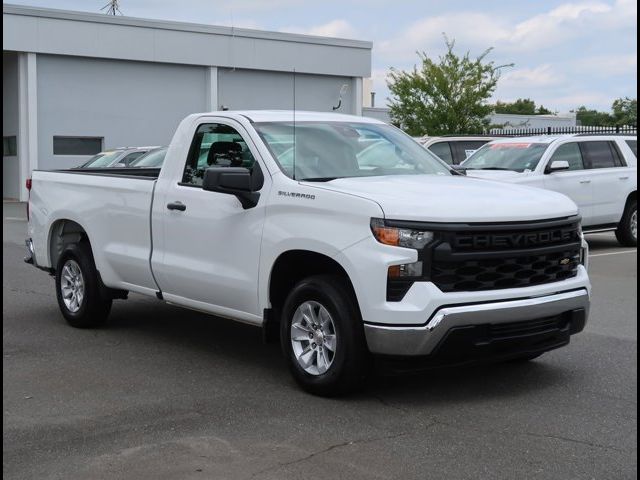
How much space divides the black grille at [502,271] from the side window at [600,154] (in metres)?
9.61

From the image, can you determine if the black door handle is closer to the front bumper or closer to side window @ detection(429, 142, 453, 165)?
the front bumper

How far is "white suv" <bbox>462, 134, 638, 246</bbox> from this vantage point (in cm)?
1441

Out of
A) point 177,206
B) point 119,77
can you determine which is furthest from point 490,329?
point 119,77

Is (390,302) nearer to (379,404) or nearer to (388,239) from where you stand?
(388,239)

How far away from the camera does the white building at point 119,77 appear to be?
30797 millimetres

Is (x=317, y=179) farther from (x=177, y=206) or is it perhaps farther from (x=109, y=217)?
(x=109, y=217)

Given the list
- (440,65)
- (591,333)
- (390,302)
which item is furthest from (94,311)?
(440,65)

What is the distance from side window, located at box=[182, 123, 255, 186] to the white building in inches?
970

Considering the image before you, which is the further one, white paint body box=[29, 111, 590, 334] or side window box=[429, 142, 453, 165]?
side window box=[429, 142, 453, 165]

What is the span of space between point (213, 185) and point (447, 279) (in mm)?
1828

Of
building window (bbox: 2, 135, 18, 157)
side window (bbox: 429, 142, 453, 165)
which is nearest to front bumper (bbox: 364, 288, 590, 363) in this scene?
side window (bbox: 429, 142, 453, 165)

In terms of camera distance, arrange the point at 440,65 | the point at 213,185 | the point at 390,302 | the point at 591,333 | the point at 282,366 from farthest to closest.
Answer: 1. the point at 440,65
2. the point at 591,333
3. the point at 282,366
4. the point at 213,185
5. the point at 390,302

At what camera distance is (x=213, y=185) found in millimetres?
6363

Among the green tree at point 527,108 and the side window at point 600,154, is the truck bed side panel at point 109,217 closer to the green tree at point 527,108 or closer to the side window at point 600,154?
the side window at point 600,154
